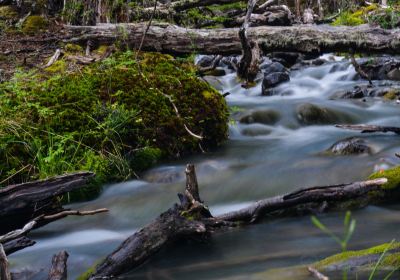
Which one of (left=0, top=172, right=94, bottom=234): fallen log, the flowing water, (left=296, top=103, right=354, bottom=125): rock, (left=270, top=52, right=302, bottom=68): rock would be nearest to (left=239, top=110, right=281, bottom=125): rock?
the flowing water

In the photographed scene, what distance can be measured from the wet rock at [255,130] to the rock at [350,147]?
155 cm

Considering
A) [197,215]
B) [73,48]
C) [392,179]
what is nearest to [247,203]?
[392,179]

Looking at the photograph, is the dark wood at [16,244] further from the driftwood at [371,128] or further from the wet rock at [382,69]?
the wet rock at [382,69]

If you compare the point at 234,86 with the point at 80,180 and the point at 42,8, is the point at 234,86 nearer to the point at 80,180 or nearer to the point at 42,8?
the point at 42,8

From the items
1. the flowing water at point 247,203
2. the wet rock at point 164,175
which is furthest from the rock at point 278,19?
the wet rock at point 164,175

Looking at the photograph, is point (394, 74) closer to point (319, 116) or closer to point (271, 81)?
point (271, 81)

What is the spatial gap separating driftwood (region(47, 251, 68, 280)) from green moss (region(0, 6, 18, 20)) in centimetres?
1086

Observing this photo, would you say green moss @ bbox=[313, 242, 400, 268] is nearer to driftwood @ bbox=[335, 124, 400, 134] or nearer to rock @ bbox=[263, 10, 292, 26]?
driftwood @ bbox=[335, 124, 400, 134]

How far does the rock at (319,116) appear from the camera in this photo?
26.1 feet

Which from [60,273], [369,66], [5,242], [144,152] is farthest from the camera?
[369,66]

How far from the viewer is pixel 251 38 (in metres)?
7.56

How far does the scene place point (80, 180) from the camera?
330 cm

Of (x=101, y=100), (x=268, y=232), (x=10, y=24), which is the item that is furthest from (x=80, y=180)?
(x=10, y=24)

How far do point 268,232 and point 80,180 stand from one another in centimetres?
140
